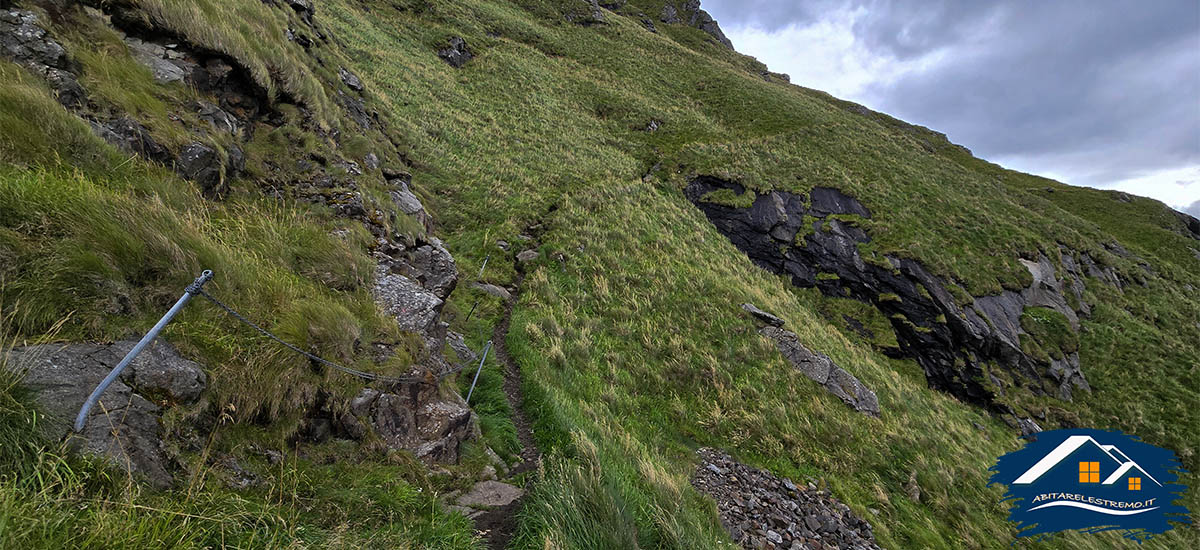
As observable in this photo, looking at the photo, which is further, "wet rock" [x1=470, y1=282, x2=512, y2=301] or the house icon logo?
"wet rock" [x1=470, y1=282, x2=512, y2=301]

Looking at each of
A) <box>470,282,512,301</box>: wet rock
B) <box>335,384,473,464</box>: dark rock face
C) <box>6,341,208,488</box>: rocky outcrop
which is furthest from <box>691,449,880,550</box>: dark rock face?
<box>6,341,208,488</box>: rocky outcrop

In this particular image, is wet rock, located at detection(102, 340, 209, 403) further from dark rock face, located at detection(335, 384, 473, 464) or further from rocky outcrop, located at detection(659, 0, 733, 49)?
rocky outcrop, located at detection(659, 0, 733, 49)

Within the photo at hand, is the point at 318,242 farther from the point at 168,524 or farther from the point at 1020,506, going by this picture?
the point at 1020,506

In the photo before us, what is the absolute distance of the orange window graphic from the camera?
1055cm

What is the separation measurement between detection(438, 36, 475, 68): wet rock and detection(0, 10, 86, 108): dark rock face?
3256 cm

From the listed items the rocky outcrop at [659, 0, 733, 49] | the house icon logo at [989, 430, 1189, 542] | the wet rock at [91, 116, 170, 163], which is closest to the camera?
the wet rock at [91, 116, 170, 163]

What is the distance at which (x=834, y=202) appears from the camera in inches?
902

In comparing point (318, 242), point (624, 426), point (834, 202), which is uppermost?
point (834, 202)

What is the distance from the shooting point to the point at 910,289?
17844 mm

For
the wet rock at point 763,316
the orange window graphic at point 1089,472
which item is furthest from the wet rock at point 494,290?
the orange window graphic at point 1089,472

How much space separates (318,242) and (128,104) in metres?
2.80

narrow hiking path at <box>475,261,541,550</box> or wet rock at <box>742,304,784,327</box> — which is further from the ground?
wet rock at <box>742,304,784,327</box>

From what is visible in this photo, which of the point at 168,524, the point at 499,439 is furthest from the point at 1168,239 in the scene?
the point at 168,524

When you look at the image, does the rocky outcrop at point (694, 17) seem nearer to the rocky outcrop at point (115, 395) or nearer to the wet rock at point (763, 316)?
the wet rock at point (763, 316)
